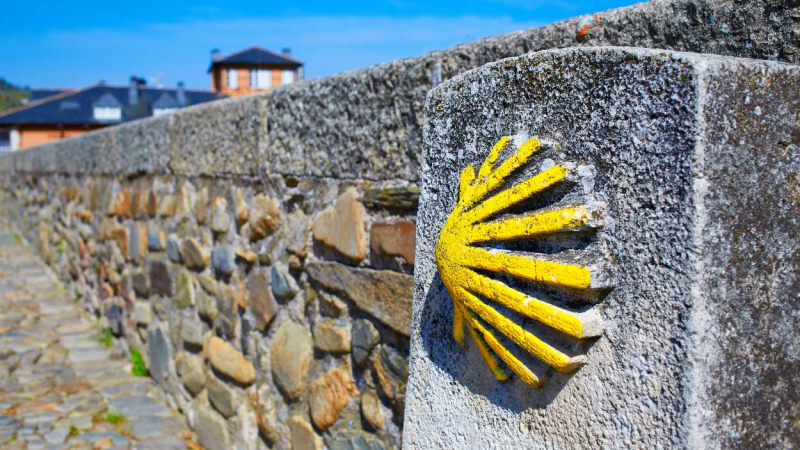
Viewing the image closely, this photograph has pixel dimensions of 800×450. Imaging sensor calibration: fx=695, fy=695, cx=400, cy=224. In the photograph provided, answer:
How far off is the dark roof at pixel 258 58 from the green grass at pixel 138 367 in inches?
1186

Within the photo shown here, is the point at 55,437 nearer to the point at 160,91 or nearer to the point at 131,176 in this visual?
the point at 131,176

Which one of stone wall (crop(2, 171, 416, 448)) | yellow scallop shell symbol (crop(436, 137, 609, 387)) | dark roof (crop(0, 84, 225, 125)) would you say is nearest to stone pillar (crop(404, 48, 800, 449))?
yellow scallop shell symbol (crop(436, 137, 609, 387))

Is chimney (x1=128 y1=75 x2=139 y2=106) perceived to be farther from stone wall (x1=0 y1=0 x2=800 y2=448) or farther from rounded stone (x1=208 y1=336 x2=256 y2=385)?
rounded stone (x1=208 y1=336 x2=256 y2=385)

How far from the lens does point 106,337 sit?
14.8 ft

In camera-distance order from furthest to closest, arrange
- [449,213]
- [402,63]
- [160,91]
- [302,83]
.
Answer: [160,91]
[302,83]
[402,63]
[449,213]

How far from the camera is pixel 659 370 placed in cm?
77

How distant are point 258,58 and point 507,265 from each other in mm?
33677

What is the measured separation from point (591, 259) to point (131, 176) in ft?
11.7

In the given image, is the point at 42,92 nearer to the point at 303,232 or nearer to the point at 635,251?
the point at 303,232

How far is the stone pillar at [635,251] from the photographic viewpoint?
29.4 inches

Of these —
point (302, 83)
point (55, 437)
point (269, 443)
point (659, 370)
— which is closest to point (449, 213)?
point (659, 370)

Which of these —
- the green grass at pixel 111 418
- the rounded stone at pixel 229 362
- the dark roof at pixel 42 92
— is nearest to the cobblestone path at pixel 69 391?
the green grass at pixel 111 418


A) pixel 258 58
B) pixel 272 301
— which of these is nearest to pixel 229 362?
pixel 272 301

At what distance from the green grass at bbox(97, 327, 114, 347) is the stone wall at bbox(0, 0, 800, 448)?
2.12 feet
